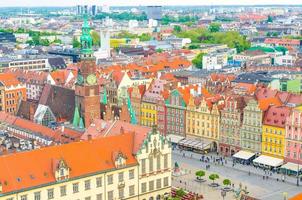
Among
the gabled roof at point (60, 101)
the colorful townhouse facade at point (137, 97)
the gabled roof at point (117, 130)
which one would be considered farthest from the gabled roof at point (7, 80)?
the gabled roof at point (117, 130)

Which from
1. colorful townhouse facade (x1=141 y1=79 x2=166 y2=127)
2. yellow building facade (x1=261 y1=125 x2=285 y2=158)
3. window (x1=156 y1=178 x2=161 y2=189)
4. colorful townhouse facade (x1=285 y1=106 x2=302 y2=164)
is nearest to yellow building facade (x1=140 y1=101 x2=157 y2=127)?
colorful townhouse facade (x1=141 y1=79 x2=166 y2=127)

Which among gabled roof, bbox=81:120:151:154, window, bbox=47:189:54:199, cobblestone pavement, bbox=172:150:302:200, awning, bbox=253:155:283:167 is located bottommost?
cobblestone pavement, bbox=172:150:302:200

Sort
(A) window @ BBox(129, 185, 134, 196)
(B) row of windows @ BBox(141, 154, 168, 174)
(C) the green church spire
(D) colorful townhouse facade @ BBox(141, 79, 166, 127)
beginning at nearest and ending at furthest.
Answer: (A) window @ BBox(129, 185, 134, 196)
(B) row of windows @ BBox(141, 154, 168, 174)
(C) the green church spire
(D) colorful townhouse facade @ BBox(141, 79, 166, 127)

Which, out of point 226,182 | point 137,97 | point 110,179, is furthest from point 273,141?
point 110,179

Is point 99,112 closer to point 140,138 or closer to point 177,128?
point 177,128

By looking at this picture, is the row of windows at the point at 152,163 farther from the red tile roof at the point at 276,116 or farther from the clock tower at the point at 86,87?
the red tile roof at the point at 276,116

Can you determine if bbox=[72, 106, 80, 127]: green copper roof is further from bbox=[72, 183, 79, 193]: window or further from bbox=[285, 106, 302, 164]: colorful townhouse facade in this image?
bbox=[285, 106, 302, 164]: colorful townhouse facade
